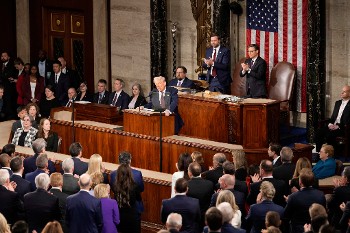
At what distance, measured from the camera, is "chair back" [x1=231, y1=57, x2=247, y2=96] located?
1877 cm

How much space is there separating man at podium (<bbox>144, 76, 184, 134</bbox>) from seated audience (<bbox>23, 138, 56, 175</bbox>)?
6.75ft

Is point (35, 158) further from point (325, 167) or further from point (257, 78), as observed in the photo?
point (257, 78)

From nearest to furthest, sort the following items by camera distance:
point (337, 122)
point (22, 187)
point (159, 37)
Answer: point (22, 187), point (337, 122), point (159, 37)

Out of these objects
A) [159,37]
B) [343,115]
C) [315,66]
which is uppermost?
[159,37]

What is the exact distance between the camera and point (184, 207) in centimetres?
1211

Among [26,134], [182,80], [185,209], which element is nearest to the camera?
[185,209]

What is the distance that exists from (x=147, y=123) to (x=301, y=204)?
4671 mm

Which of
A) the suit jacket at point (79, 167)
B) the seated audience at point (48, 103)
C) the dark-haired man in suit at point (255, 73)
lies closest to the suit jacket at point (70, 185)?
the suit jacket at point (79, 167)

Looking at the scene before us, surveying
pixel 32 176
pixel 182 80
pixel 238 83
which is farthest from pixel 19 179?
pixel 238 83

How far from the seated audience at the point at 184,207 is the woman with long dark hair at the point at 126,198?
2.86 feet

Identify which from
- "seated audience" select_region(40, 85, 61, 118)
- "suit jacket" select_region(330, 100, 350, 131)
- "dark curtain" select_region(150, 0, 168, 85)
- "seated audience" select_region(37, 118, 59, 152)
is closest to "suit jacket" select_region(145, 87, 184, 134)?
"seated audience" select_region(37, 118, 59, 152)

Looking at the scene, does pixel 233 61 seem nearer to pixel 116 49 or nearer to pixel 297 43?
pixel 297 43

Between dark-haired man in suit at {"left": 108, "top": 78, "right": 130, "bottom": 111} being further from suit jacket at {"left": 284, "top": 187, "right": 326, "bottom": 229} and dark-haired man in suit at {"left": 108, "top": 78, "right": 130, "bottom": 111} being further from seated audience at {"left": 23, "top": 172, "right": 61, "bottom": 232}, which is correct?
suit jacket at {"left": 284, "top": 187, "right": 326, "bottom": 229}

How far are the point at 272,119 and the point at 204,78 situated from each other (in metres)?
3.51
